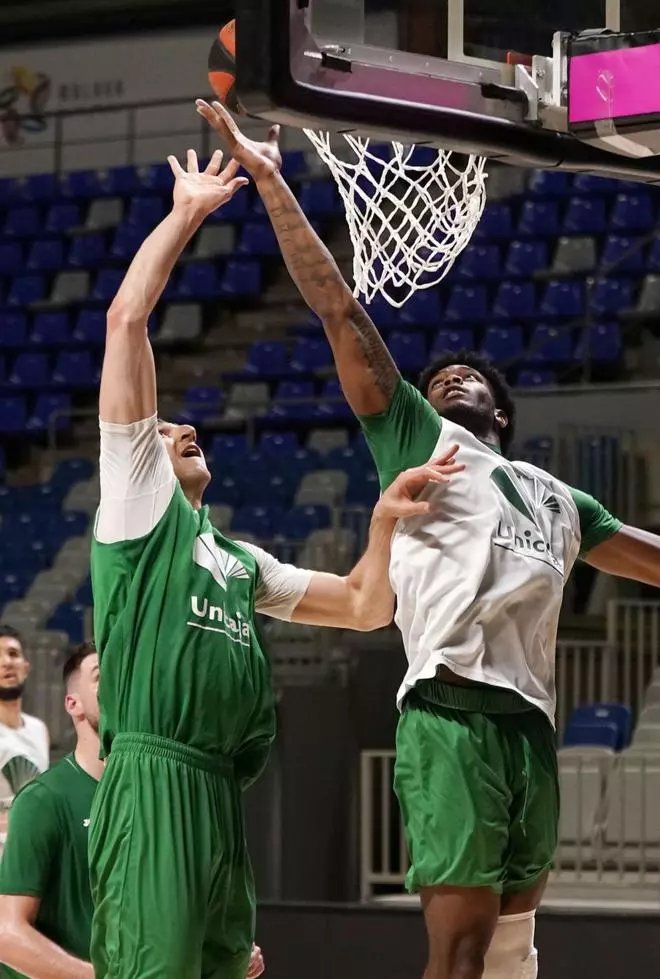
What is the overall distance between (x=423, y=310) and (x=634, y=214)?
1812 millimetres

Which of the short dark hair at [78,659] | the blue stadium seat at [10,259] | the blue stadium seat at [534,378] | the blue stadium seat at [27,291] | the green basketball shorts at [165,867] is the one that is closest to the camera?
the green basketball shorts at [165,867]

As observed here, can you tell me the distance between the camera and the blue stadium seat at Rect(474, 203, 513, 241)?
14.4 metres

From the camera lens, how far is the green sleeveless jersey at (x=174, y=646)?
4016mm

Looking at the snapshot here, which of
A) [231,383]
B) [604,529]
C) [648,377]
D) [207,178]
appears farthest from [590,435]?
[207,178]

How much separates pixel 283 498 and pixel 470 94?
829cm

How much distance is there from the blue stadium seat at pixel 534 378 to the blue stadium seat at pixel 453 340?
0.62 meters

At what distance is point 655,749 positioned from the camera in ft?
30.6

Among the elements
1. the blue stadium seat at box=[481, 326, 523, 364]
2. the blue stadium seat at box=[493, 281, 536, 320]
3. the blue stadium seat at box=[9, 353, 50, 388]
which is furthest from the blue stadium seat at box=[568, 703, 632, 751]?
the blue stadium seat at box=[9, 353, 50, 388]

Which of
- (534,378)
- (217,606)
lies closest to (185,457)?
(217,606)

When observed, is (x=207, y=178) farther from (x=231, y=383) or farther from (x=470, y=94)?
(x=231, y=383)

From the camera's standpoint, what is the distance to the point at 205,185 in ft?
13.8

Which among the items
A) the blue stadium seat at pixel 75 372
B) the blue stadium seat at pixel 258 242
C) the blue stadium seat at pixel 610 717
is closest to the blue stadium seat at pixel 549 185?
the blue stadium seat at pixel 258 242

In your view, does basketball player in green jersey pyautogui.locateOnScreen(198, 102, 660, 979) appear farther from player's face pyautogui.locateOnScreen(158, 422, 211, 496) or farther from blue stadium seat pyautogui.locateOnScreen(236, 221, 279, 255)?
blue stadium seat pyautogui.locateOnScreen(236, 221, 279, 255)

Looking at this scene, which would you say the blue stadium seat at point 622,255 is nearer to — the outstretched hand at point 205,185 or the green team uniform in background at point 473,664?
the green team uniform in background at point 473,664
